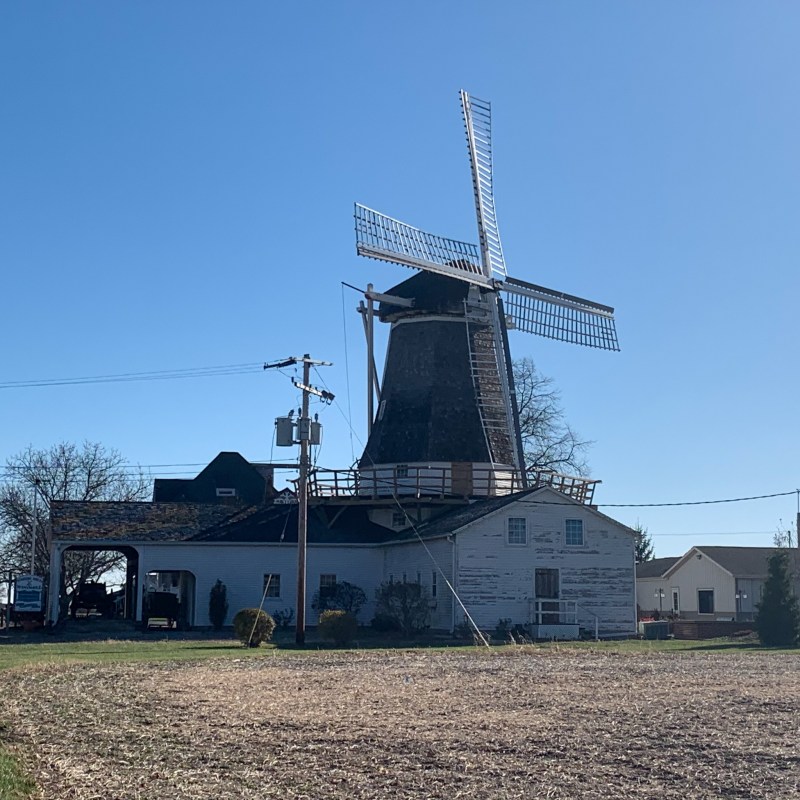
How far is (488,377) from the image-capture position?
46.8 m

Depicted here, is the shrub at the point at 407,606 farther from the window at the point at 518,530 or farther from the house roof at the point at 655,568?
the house roof at the point at 655,568

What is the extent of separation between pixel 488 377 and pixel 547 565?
9.06 meters

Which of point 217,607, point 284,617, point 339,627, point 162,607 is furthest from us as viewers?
point 284,617

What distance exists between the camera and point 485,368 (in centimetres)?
4688

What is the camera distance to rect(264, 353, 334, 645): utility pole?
33.8m

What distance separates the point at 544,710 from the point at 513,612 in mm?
24001

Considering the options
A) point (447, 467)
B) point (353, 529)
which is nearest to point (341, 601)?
point (353, 529)

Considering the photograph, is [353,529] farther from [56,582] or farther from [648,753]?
[648,753]

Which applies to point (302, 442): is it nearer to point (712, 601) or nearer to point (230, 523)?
point (230, 523)

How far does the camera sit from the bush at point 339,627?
3459 centimetres

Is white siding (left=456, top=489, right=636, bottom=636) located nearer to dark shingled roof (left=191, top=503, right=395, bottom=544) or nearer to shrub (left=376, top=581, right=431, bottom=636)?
shrub (left=376, top=581, right=431, bottom=636)

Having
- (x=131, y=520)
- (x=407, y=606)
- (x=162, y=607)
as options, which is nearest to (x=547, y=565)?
(x=407, y=606)

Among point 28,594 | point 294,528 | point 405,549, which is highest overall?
point 294,528

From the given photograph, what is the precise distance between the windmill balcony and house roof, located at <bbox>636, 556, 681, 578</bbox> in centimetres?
3159
